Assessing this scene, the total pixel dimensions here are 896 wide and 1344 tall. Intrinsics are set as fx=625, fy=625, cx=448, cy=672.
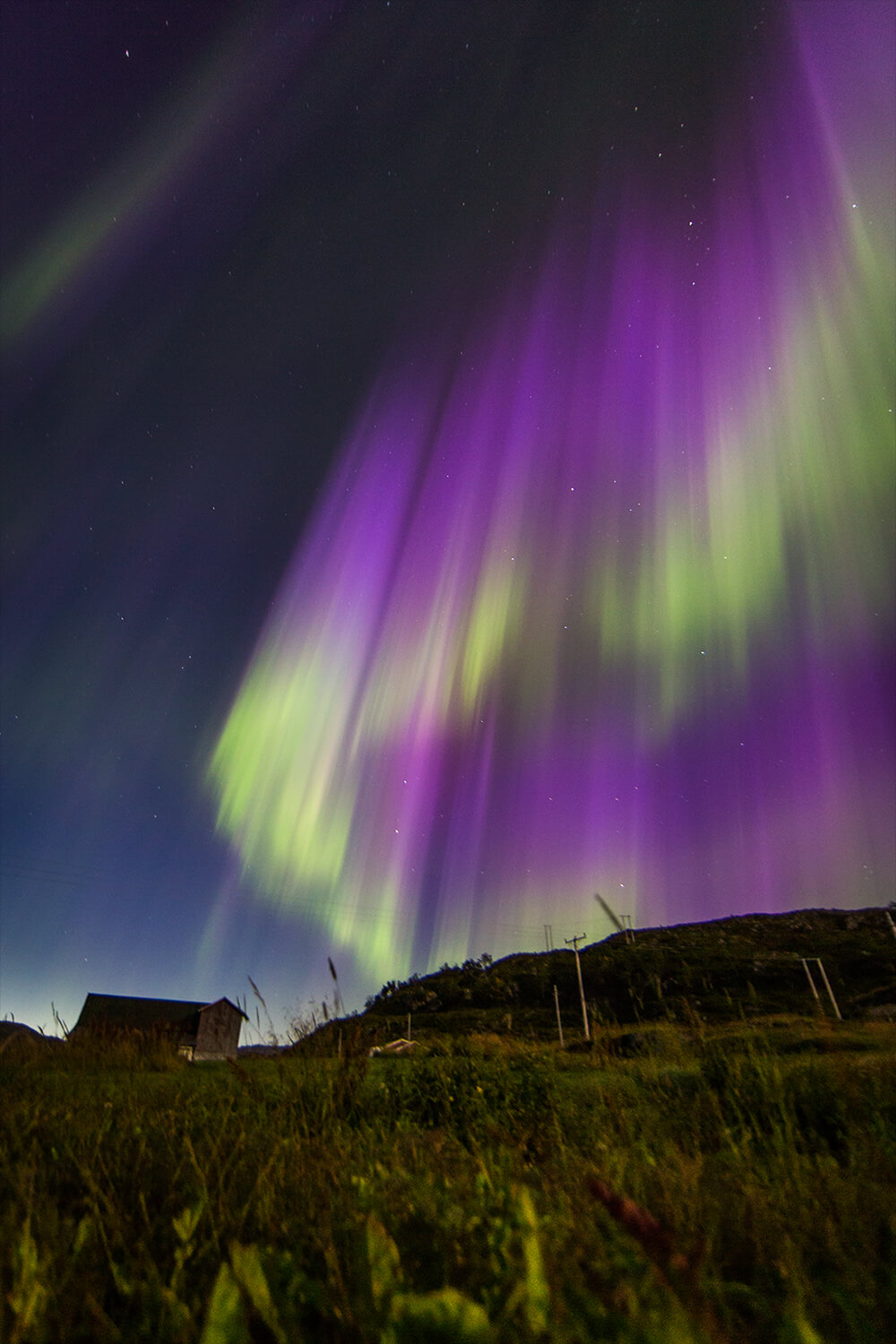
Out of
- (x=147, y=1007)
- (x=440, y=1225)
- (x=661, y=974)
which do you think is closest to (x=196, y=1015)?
(x=147, y=1007)

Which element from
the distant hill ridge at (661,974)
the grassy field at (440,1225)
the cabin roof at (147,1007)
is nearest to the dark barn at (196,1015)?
the cabin roof at (147,1007)

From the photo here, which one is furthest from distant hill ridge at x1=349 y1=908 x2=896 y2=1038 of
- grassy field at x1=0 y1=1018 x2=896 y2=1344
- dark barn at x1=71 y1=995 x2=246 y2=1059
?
grassy field at x1=0 y1=1018 x2=896 y2=1344

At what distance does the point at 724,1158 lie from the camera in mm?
3453

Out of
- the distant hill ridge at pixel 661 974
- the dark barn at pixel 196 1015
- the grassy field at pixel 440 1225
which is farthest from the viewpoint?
the dark barn at pixel 196 1015

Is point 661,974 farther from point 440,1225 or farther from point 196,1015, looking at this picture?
point 440,1225

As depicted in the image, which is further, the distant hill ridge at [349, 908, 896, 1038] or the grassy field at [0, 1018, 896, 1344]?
the distant hill ridge at [349, 908, 896, 1038]

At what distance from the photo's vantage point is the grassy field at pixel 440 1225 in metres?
1.38

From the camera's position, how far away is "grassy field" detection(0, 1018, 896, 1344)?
138 cm

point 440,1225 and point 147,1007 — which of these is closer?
point 440,1225

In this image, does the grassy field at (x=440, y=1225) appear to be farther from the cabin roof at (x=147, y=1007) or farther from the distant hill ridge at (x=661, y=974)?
the cabin roof at (x=147, y=1007)

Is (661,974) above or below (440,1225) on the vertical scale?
above

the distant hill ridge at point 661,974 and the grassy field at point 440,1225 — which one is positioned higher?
the distant hill ridge at point 661,974

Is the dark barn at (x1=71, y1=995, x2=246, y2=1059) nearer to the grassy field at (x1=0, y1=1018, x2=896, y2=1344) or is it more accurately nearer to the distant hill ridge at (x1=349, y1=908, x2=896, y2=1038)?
the distant hill ridge at (x1=349, y1=908, x2=896, y2=1038)

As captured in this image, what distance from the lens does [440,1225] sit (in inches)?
89.8
